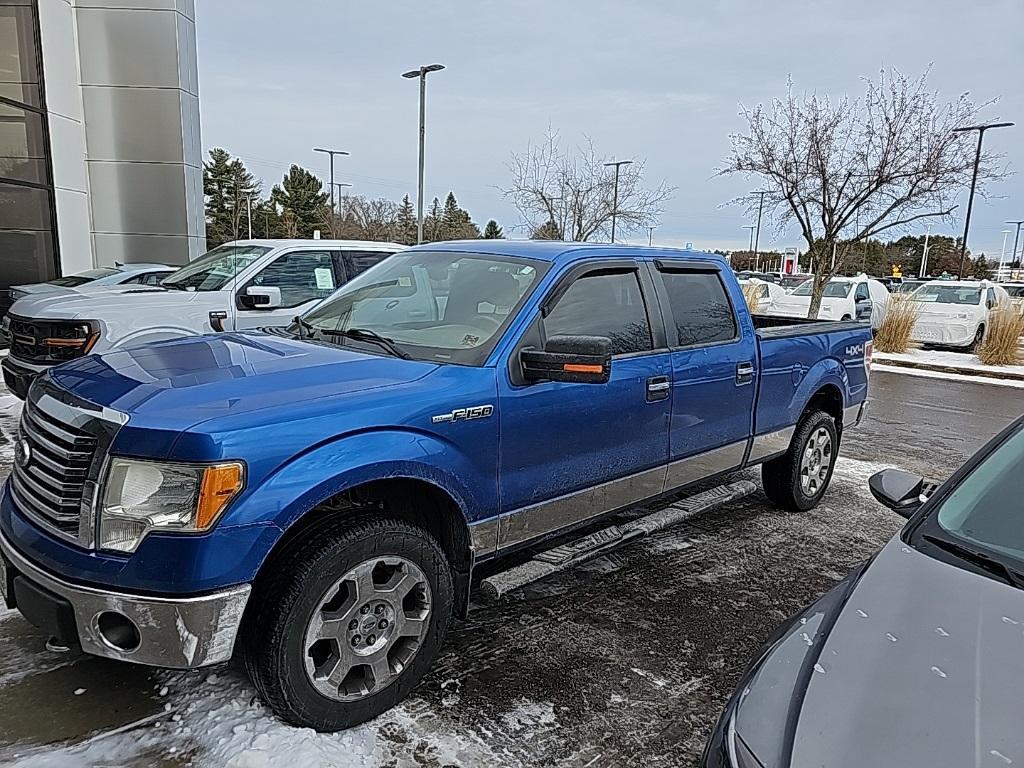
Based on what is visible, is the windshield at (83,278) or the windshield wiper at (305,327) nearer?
the windshield wiper at (305,327)

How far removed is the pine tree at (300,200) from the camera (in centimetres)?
6475

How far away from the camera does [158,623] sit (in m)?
2.39

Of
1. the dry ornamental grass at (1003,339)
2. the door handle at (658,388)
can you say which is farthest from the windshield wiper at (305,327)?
the dry ornamental grass at (1003,339)

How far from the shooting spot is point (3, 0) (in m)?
14.4

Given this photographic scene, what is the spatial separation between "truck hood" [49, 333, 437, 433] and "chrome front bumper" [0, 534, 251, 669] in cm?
57

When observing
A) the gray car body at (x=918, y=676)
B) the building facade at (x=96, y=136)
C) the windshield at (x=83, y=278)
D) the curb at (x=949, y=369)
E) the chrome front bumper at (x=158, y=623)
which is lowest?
the curb at (x=949, y=369)

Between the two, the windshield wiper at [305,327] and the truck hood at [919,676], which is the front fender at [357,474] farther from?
the truck hood at [919,676]

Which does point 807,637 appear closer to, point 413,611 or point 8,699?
point 413,611

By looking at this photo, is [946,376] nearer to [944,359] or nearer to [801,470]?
[944,359]

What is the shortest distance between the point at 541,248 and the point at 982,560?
2.48 metres

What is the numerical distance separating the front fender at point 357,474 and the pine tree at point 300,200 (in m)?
62.6

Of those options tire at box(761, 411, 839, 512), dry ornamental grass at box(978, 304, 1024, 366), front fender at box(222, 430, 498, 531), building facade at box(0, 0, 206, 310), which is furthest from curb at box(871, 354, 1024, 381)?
building facade at box(0, 0, 206, 310)

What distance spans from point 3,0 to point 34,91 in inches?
65.9

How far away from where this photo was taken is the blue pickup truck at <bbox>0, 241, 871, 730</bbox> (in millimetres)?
2410
